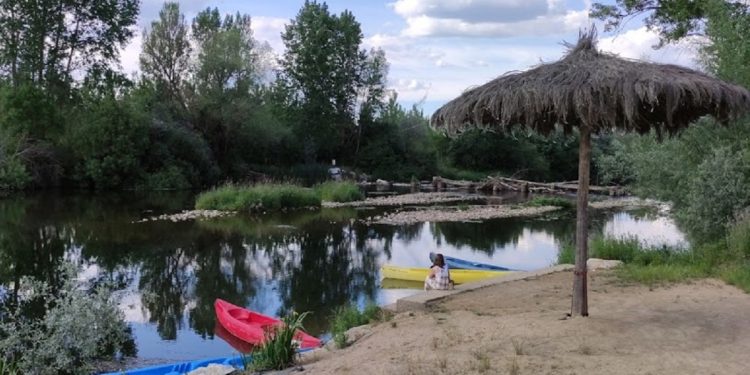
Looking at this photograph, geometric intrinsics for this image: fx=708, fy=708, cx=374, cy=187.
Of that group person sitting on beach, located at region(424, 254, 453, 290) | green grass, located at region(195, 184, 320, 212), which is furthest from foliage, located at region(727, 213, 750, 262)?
green grass, located at region(195, 184, 320, 212)

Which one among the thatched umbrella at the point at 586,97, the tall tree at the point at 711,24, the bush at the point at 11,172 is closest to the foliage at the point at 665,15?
the tall tree at the point at 711,24

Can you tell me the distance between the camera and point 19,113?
115 ft

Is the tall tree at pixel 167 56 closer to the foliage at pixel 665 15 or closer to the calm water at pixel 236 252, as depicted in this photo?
the calm water at pixel 236 252

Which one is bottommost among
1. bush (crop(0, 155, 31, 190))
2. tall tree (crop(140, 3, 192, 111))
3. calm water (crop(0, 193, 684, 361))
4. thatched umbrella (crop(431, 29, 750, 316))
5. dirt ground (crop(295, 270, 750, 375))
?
calm water (crop(0, 193, 684, 361))

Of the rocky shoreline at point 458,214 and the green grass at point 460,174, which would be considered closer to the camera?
the rocky shoreline at point 458,214

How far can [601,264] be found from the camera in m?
10.8

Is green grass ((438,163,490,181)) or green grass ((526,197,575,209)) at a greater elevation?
green grass ((438,163,490,181))

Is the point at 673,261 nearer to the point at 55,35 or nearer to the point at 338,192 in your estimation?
the point at 338,192

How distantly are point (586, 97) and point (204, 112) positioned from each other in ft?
136

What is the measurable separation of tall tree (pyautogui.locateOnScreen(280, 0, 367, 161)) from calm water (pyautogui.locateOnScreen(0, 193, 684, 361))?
2332cm

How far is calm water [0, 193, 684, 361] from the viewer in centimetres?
1200

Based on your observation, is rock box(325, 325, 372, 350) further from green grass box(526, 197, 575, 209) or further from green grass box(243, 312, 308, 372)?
green grass box(526, 197, 575, 209)

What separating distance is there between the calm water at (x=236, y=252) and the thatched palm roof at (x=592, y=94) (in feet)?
17.3

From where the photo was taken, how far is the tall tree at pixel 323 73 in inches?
2036
